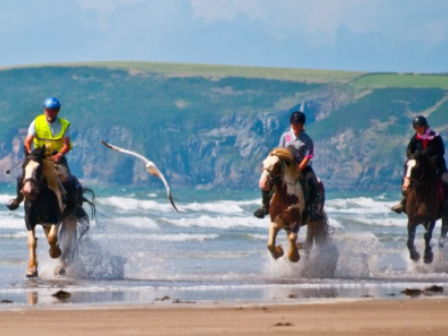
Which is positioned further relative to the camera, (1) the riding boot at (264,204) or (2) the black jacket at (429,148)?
(2) the black jacket at (429,148)

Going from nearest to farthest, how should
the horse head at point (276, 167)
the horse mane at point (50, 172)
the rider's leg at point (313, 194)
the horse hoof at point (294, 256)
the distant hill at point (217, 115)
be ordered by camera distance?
the horse mane at point (50, 172) → the horse head at point (276, 167) → the horse hoof at point (294, 256) → the rider's leg at point (313, 194) → the distant hill at point (217, 115)

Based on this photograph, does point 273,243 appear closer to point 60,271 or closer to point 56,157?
point 60,271

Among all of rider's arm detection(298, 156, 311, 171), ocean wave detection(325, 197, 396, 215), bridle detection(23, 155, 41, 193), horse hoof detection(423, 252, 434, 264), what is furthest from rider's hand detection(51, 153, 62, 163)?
ocean wave detection(325, 197, 396, 215)

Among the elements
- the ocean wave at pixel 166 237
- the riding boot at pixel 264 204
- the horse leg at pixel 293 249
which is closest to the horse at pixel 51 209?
the riding boot at pixel 264 204

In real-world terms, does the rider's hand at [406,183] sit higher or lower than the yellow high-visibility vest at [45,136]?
lower

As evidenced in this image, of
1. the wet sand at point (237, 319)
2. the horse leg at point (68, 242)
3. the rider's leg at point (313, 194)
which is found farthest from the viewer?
the rider's leg at point (313, 194)

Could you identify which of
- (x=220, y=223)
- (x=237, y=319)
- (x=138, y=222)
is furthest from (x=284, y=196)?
(x=138, y=222)

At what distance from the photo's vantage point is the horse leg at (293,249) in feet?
54.9

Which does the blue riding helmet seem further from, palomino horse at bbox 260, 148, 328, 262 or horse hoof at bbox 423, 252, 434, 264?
horse hoof at bbox 423, 252, 434, 264

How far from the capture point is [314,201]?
1722 cm

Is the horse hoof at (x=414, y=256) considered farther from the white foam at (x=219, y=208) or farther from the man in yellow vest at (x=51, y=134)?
the white foam at (x=219, y=208)

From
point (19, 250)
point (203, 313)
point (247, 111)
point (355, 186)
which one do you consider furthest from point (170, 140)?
point (203, 313)

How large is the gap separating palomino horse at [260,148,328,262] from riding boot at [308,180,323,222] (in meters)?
0.21

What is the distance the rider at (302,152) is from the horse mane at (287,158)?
0.52ft
